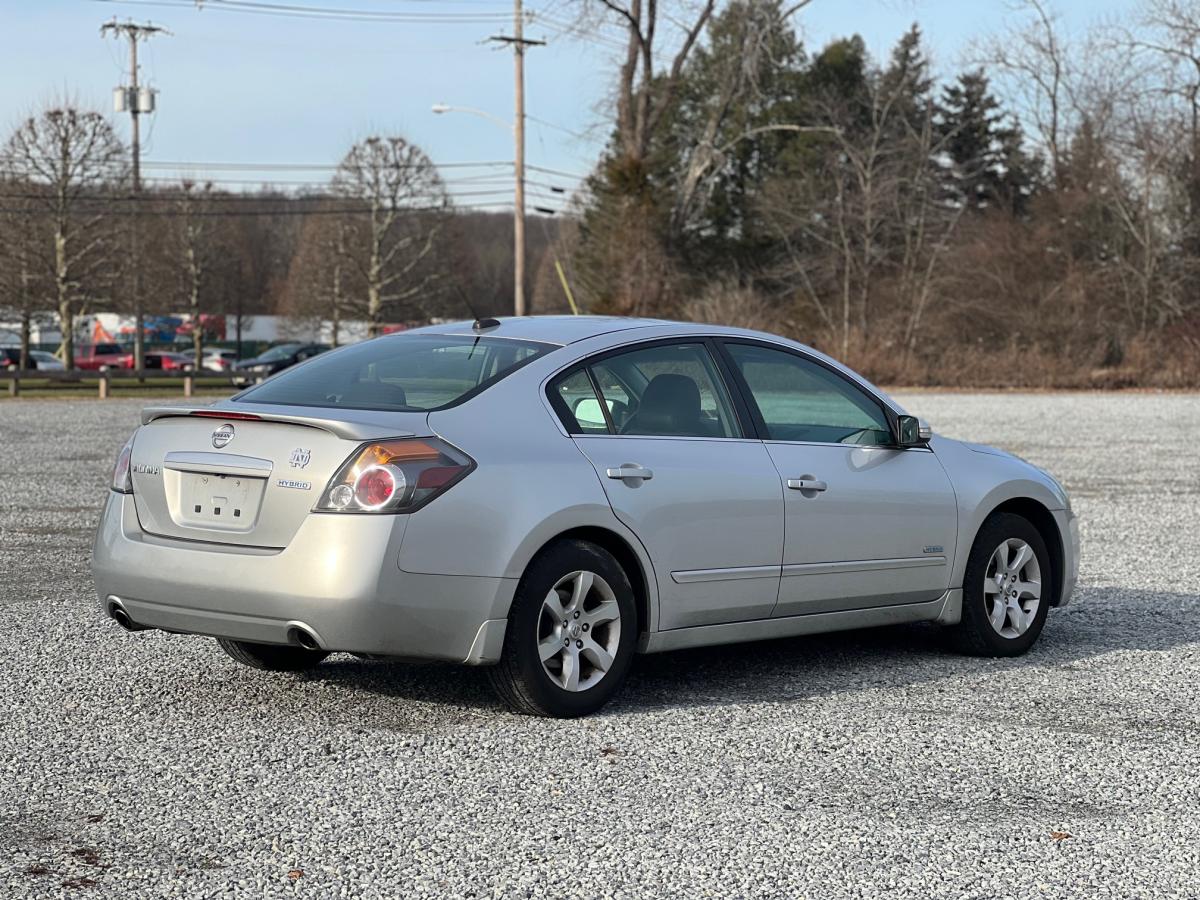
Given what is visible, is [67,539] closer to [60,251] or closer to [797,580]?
[797,580]

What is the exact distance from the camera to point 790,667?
7172 mm

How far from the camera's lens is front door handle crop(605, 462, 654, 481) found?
6.00 metres

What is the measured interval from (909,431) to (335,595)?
294 centimetres

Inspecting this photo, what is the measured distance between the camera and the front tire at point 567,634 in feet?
18.7

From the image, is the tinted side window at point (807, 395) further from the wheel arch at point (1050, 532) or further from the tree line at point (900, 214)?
the tree line at point (900, 214)

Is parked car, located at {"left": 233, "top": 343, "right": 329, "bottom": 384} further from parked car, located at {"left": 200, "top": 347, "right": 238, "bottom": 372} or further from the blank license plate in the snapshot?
the blank license plate

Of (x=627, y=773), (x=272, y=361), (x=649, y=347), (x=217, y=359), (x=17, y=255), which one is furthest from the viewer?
(x=217, y=359)

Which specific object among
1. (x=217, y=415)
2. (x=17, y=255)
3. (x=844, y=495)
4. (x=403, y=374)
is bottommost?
(x=844, y=495)

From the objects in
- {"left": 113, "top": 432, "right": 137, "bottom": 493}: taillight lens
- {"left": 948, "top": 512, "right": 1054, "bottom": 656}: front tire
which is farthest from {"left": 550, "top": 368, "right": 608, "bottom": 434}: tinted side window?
{"left": 948, "top": 512, "right": 1054, "bottom": 656}: front tire

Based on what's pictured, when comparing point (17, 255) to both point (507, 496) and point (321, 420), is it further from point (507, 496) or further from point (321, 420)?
point (507, 496)

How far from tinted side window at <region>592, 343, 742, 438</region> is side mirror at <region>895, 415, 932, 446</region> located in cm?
92

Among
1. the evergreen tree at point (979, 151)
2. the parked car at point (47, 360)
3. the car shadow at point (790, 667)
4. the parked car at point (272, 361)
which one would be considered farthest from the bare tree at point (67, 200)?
the car shadow at point (790, 667)

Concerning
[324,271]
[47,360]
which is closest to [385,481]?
[47,360]

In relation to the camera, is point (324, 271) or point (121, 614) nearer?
point (121, 614)
